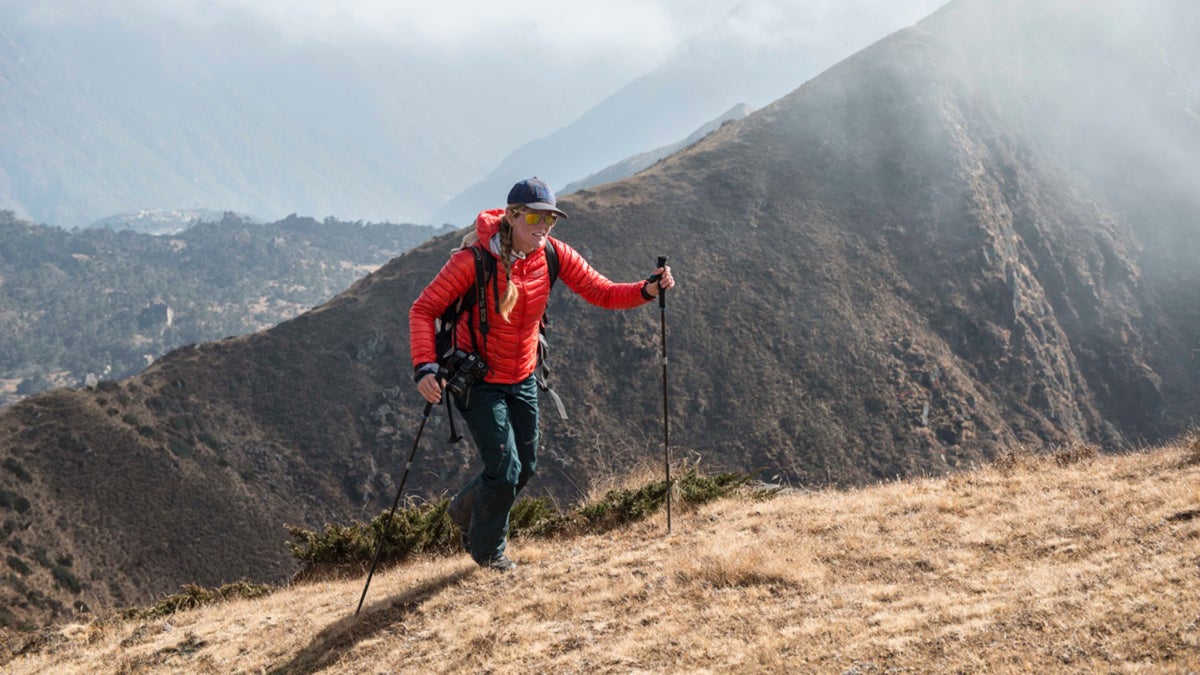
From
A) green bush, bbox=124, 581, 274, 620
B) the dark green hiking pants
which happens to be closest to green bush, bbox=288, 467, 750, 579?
green bush, bbox=124, 581, 274, 620

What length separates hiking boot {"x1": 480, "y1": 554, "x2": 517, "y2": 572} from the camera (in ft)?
19.4

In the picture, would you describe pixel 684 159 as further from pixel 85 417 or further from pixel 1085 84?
pixel 85 417

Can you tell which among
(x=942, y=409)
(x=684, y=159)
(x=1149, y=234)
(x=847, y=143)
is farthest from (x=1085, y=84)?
(x=942, y=409)

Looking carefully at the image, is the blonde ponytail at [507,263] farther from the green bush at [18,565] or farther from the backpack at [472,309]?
the green bush at [18,565]

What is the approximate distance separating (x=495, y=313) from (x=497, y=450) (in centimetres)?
88

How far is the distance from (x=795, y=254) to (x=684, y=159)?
1936 centimetres

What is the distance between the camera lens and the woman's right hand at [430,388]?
478 centimetres

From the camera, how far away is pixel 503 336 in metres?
5.39

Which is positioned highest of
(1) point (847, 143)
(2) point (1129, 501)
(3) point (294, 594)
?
(1) point (847, 143)

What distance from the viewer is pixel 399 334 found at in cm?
6072

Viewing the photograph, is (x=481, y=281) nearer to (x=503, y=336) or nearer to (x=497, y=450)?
(x=503, y=336)

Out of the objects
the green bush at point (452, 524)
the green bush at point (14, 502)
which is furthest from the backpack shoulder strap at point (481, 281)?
A: the green bush at point (14, 502)

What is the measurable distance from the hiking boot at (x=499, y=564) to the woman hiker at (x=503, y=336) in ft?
1.10

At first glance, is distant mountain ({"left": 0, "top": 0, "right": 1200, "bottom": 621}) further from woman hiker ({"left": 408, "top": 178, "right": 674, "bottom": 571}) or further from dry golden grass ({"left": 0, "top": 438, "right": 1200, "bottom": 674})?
woman hiker ({"left": 408, "top": 178, "right": 674, "bottom": 571})
